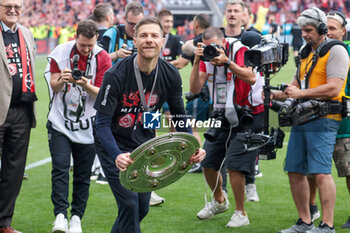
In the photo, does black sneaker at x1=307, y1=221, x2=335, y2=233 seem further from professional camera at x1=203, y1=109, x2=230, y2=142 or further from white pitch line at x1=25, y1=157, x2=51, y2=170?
white pitch line at x1=25, y1=157, x2=51, y2=170

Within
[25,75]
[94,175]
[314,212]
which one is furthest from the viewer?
[94,175]

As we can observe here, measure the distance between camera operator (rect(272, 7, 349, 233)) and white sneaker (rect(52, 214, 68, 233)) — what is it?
2.04 m

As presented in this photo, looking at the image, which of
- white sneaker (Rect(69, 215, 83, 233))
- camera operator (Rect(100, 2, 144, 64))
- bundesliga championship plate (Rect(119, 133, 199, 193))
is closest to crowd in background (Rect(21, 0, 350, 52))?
camera operator (Rect(100, 2, 144, 64))

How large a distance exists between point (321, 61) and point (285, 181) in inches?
122

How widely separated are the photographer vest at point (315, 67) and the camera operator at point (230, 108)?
47cm

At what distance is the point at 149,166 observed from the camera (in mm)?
4062

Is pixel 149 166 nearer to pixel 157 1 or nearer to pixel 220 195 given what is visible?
pixel 220 195

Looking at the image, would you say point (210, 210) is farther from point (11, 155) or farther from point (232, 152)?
point (11, 155)

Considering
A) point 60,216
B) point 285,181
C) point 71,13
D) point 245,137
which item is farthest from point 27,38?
point 71,13

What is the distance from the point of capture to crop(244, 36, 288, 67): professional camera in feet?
17.4

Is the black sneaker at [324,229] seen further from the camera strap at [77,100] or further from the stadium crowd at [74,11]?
the stadium crowd at [74,11]

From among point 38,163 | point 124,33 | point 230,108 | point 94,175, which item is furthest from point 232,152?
point 38,163

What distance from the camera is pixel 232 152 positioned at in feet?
19.8

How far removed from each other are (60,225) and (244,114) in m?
1.94
